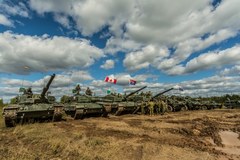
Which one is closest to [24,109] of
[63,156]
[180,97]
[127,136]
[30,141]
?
[30,141]

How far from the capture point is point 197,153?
711 centimetres

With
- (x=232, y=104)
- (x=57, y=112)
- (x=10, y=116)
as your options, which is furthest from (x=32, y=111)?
(x=232, y=104)

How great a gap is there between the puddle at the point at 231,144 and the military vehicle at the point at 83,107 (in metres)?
9.92

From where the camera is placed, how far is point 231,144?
904 centimetres

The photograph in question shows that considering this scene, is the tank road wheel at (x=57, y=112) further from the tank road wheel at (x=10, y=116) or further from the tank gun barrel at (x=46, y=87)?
the tank road wheel at (x=10, y=116)

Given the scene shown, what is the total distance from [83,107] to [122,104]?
4641mm

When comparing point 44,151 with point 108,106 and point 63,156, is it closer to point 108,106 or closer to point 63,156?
point 63,156

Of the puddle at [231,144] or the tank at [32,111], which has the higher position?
the tank at [32,111]

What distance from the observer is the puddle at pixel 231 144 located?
7895 millimetres

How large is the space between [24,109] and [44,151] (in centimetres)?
761

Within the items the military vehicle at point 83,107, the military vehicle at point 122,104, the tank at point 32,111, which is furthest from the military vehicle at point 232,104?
the tank at point 32,111

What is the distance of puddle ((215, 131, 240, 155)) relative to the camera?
7.90m

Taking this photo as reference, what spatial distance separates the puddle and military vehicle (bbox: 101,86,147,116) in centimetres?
1053

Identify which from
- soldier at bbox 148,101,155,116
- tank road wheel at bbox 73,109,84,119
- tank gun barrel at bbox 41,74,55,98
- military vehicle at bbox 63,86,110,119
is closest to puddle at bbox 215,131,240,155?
tank road wheel at bbox 73,109,84,119
